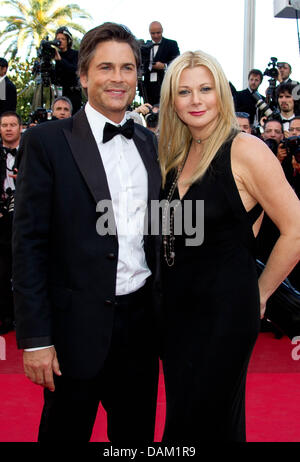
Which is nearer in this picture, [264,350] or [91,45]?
[91,45]

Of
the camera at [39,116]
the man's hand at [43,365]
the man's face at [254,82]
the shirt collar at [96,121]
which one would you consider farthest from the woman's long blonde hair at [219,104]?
the man's face at [254,82]

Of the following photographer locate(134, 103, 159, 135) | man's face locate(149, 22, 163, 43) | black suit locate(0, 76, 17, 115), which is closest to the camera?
photographer locate(134, 103, 159, 135)

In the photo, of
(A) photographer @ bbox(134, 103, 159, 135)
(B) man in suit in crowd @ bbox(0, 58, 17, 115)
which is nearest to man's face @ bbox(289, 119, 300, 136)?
(A) photographer @ bbox(134, 103, 159, 135)

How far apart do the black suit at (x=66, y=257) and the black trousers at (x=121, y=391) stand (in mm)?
10

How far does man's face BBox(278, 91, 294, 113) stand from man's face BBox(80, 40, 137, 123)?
12.7 ft

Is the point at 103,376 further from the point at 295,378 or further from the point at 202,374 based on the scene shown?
the point at 295,378

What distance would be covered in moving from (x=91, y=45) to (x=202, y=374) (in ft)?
3.60

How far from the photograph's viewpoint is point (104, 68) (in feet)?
5.70

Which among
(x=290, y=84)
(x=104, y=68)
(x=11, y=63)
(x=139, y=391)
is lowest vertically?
(x=139, y=391)

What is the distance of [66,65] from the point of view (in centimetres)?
610

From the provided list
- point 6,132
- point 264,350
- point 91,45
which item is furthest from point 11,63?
point 91,45

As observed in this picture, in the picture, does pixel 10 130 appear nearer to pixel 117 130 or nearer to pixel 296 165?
pixel 296 165

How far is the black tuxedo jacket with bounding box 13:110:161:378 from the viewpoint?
162 cm

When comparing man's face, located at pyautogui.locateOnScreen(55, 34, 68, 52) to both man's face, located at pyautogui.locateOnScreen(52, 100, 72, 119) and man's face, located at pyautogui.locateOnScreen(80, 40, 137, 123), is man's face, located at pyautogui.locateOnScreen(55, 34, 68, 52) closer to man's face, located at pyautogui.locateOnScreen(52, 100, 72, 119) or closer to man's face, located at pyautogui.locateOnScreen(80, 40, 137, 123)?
man's face, located at pyautogui.locateOnScreen(52, 100, 72, 119)
